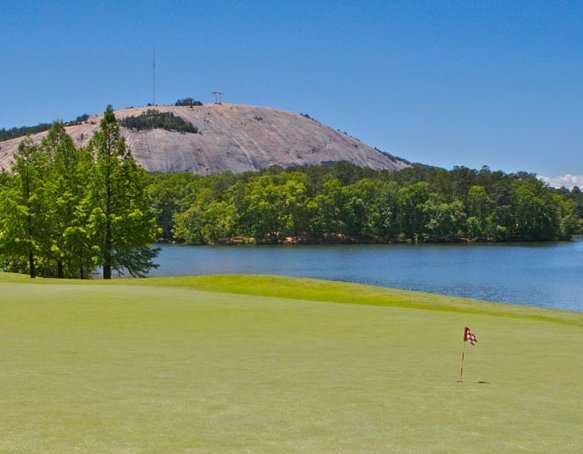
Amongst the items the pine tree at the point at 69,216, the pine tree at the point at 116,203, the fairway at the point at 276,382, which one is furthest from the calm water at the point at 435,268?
the fairway at the point at 276,382

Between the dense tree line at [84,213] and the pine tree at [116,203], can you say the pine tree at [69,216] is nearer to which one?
the dense tree line at [84,213]

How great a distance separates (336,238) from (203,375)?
498ft

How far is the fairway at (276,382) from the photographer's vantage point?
7527mm

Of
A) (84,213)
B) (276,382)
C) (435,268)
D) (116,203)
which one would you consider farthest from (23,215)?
(276,382)

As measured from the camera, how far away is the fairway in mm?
7527

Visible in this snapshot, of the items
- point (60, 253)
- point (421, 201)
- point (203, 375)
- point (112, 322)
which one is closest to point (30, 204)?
point (60, 253)

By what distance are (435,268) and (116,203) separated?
42.7 metres

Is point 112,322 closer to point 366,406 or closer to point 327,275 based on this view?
point 366,406

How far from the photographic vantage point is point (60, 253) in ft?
197

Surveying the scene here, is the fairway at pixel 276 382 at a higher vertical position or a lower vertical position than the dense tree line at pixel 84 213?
lower

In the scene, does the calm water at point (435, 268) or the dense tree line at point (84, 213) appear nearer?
the dense tree line at point (84, 213)

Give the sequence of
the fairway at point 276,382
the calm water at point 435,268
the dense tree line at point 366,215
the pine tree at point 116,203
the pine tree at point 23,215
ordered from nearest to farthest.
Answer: the fairway at point 276,382 < the pine tree at point 23,215 < the pine tree at point 116,203 < the calm water at point 435,268 < the dense tree line at point 366,215

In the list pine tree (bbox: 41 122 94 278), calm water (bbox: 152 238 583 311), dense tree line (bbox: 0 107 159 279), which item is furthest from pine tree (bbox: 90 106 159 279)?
calm water (bbox: 152 238 583 311)

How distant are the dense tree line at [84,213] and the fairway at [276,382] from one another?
127ft
